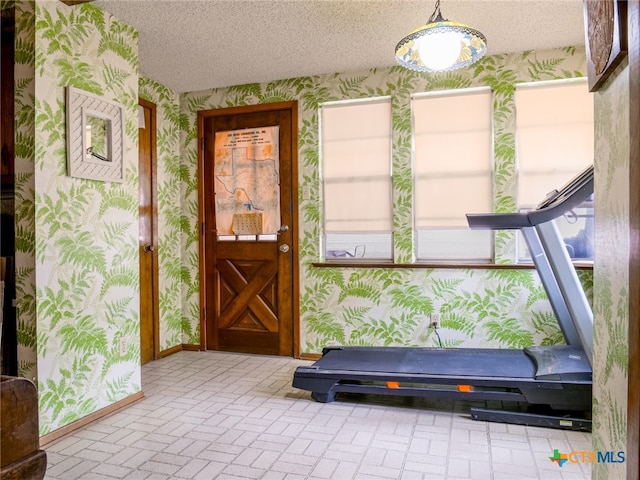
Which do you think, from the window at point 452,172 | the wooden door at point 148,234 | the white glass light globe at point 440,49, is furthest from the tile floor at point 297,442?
the white glass light globe at point 440,49

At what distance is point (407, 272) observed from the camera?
12.7 ft

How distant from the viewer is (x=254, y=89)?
4336 millimetres

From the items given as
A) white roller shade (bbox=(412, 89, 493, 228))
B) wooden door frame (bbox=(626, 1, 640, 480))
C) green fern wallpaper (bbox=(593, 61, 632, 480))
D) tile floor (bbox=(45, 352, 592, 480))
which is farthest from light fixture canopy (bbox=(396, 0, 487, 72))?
tile floor (bbox=(45, 352, 592, 480))

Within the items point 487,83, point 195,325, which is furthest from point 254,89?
point 195,325

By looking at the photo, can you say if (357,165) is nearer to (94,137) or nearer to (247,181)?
(247,181)

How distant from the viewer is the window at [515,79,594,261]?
3496 mm

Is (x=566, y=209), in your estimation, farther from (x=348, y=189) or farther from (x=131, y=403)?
(x=131, y=403)

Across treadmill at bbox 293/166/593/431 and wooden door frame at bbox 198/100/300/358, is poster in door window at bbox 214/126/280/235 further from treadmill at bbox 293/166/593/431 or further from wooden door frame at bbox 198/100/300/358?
treadmill at bbox 293/166/593/431

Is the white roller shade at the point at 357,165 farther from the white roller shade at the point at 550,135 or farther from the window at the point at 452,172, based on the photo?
the white roller shade at the point at 550,135

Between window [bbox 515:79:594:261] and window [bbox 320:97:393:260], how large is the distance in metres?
1.14

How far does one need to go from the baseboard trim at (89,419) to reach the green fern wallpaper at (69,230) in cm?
3

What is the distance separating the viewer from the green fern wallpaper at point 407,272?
3596 mm

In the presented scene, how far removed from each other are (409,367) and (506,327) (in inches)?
46.5

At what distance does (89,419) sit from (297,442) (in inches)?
53.0
